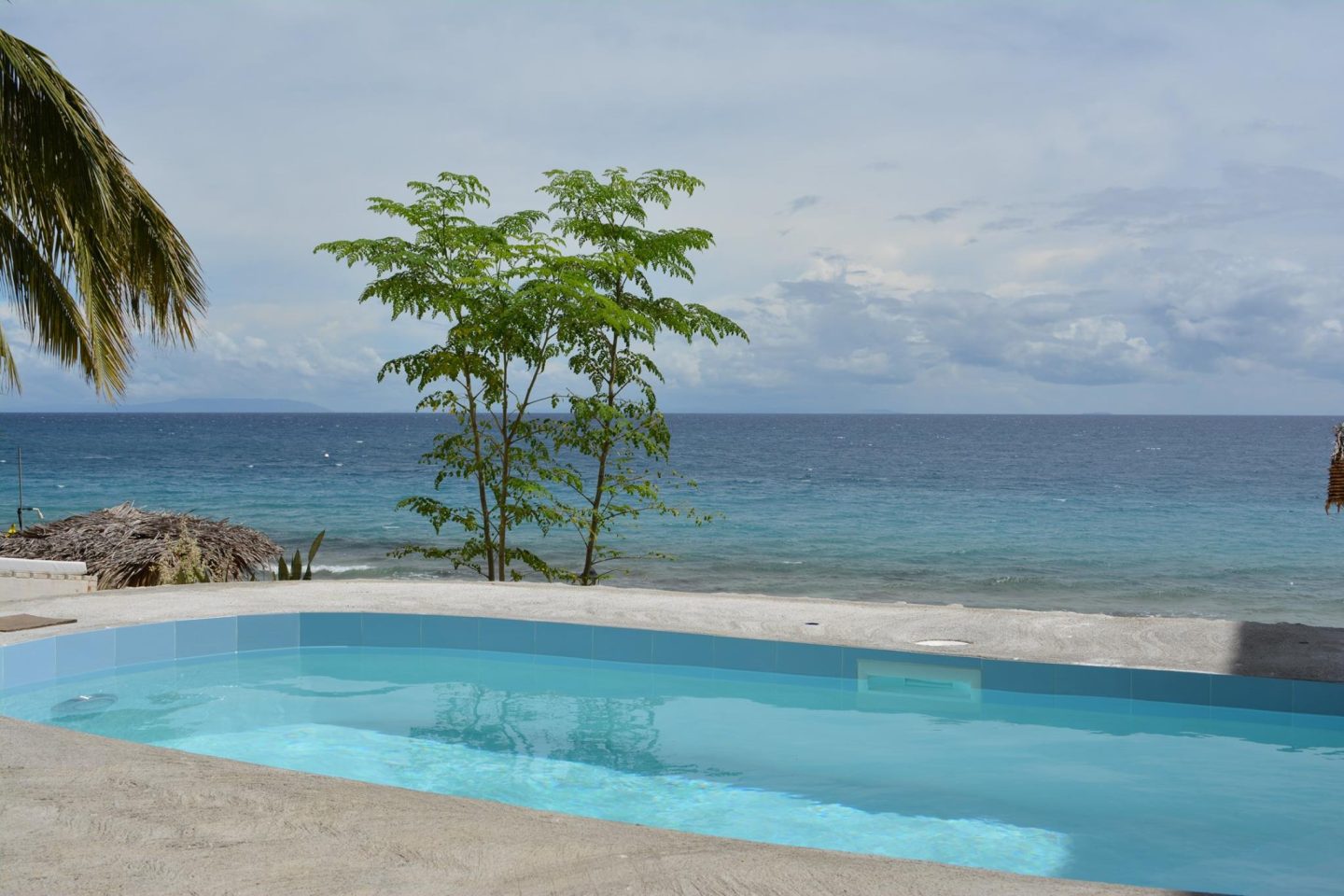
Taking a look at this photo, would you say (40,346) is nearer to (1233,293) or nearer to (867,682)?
(867,682)

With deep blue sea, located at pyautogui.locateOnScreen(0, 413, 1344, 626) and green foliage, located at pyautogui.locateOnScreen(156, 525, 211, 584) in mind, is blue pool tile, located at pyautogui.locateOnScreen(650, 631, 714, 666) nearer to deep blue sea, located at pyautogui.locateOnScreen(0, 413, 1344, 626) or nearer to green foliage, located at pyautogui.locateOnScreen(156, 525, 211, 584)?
green foliage, located at pyautogui.locateOnScreen(156, 525, 211, 584)

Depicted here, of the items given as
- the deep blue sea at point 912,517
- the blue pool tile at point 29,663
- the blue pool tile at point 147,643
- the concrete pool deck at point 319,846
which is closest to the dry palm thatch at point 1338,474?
the concrete pool deck at point 319,846

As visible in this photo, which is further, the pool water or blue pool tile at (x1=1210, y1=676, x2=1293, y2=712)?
blue pool tile at (x1=1210, y1=676, x2=1293, y2=712)

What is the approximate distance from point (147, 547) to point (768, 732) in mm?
6316

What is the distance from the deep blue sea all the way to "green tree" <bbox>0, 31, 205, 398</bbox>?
28.7 ft

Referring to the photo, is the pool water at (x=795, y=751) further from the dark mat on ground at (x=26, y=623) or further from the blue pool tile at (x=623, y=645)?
the dark mat on ground at (x=26, y=623)

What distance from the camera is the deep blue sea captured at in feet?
55.0

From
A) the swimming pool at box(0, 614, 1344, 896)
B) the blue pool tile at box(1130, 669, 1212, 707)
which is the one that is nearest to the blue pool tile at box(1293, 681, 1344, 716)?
the swimming pool at box(0, 614, 1344, 896)

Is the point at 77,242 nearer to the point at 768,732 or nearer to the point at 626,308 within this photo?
the point at 626,308

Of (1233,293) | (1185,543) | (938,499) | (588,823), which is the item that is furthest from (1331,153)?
(588,823)

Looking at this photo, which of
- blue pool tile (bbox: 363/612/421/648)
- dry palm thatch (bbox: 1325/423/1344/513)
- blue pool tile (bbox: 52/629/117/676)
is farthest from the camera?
blue pool tile (bbox: 363/612/421/648)

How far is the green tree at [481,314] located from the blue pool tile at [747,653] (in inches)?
109

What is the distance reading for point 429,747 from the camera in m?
5.98

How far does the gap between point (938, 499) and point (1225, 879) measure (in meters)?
25.8
